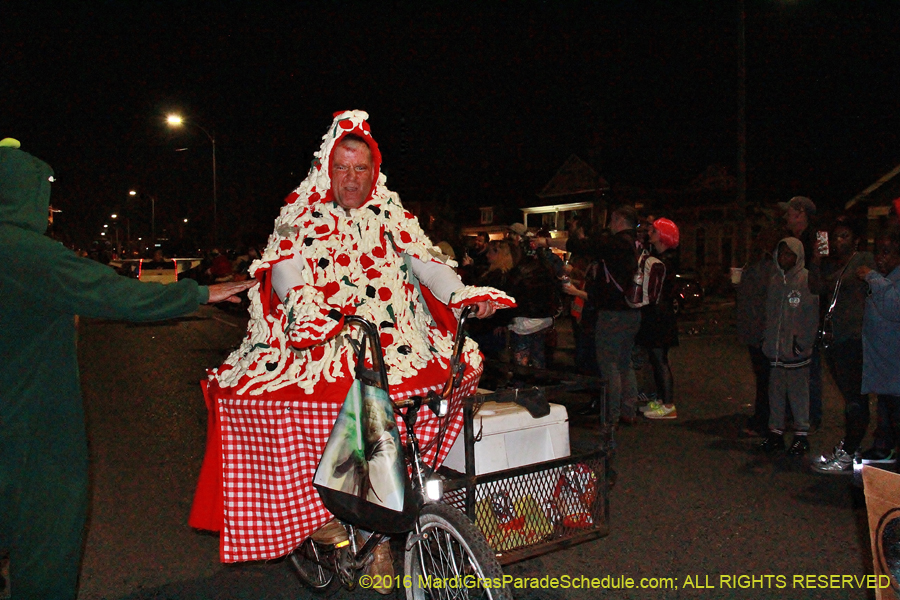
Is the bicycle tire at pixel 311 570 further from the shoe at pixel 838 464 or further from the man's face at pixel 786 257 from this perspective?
the man's face at pixel 786 257

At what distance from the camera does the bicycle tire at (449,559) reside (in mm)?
2480

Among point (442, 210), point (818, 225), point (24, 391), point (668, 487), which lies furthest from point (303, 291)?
point (442, 210)

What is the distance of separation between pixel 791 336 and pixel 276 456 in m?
→ 4.19

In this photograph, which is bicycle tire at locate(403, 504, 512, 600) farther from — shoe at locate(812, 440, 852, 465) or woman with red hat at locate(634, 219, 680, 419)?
woman with red hat at locate(634, 219, 680, 419)

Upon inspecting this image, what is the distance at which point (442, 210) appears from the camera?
5259 centimetres

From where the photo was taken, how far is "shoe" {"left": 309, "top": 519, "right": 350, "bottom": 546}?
333 cm

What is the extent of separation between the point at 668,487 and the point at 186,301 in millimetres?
3732

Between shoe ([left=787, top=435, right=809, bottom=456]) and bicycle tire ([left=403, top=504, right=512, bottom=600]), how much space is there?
403 cm

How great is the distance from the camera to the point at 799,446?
595 cm

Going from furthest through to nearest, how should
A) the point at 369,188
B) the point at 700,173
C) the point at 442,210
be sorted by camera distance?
the point at 442,210, the point at 700,173, the point at 369,188

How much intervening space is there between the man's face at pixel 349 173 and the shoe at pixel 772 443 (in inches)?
161

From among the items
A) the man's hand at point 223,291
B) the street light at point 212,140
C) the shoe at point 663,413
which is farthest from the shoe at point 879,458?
the street light at point 212,140

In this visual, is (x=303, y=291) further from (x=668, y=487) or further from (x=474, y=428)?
(x=668, y=487)

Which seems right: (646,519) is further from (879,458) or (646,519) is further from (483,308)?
(483,308)
